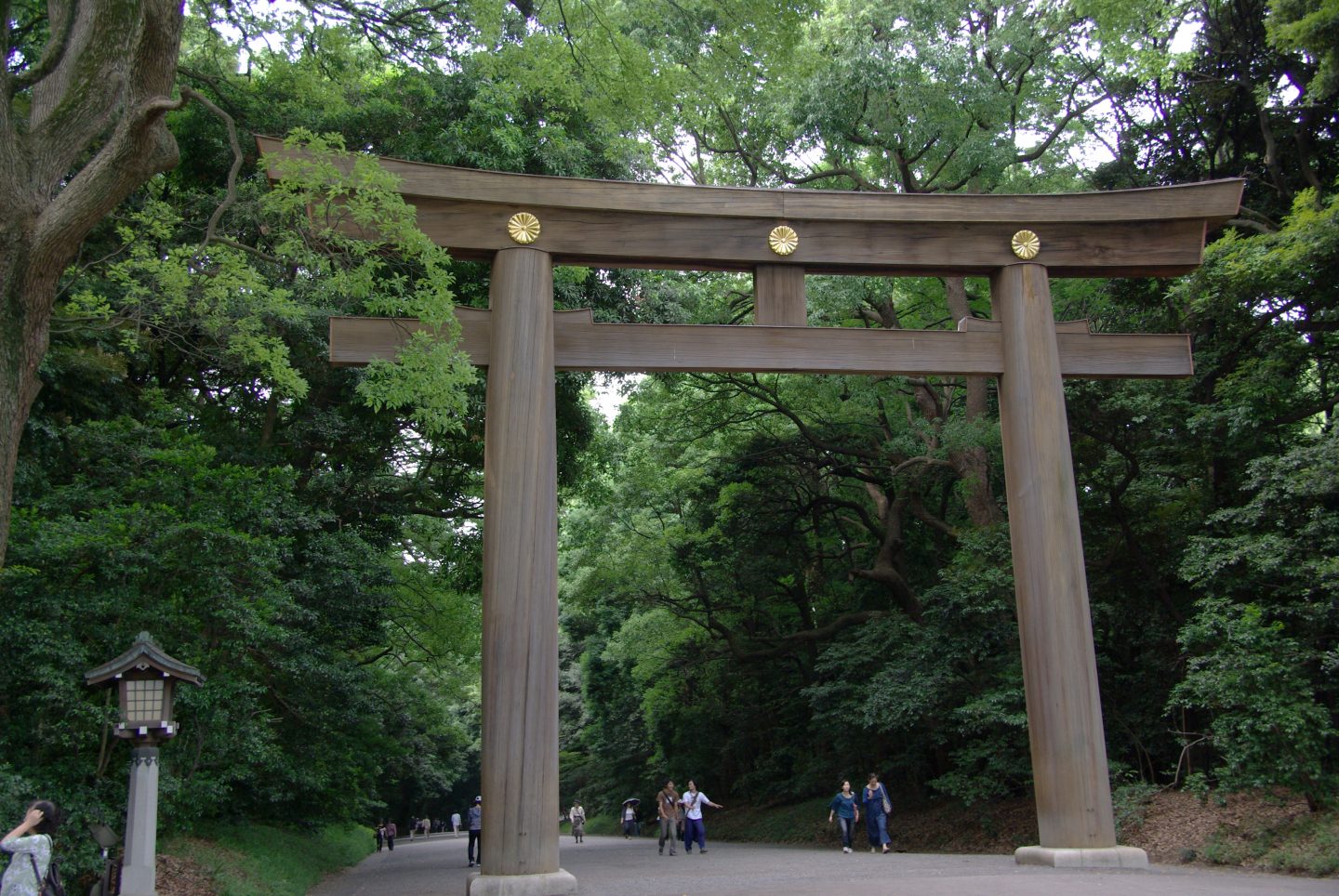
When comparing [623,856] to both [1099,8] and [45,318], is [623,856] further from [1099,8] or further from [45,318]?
[1099,8]

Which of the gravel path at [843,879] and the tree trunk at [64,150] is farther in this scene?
the gravel path at [843,879]

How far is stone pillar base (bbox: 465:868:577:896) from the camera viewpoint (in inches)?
329

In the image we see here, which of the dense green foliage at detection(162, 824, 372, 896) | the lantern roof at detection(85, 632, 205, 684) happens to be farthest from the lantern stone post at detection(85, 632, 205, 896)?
the dense green foliage at detection(162, 824, 372, 896)

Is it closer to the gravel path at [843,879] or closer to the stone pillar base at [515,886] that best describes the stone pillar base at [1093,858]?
the gravel path at [843,879]

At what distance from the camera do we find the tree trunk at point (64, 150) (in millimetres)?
6086

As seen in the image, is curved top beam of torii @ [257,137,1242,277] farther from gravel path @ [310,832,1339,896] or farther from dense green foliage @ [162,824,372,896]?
dense green foliage @ [162,824,372,896]

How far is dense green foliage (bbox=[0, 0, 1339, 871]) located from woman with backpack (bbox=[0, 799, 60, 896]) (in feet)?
6.68

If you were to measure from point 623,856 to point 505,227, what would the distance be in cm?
1163

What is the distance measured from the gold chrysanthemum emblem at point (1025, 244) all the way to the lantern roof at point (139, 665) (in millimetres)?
8830

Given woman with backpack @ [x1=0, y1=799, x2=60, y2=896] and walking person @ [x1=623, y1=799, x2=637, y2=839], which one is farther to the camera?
walking person @ [x1=623, y1=799, x2=637, y2=839]

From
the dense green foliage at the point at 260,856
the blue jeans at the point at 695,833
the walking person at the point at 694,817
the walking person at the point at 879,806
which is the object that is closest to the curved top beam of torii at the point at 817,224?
the dense green foliage at the point at 260,856

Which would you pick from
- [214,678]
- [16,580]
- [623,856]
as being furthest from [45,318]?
[623,856]

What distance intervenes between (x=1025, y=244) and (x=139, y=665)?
9.16 meters

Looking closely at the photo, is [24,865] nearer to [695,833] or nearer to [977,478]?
[695,833]
